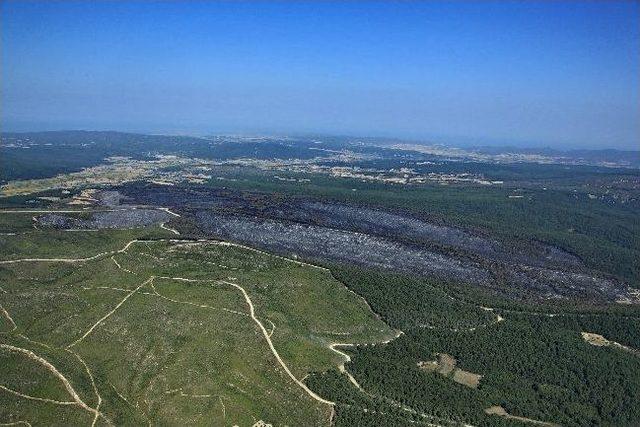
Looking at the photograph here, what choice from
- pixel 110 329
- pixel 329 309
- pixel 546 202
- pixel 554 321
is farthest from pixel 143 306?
pixel 546 202

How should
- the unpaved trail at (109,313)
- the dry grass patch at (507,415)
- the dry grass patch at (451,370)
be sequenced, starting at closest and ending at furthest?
the dry grass patch at (507,415) → the dry grass patch at (451,370) → the unpaved trail at (109,313)

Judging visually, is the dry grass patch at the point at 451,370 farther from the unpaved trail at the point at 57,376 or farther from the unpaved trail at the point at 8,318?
the unpaved trail at the point at 8,318

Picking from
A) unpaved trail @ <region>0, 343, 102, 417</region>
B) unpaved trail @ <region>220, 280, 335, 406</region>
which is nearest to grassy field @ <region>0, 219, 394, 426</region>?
unpaved trail @ <region>0, 343, 102, 417</region>

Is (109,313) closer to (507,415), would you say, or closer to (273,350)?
(273,350)

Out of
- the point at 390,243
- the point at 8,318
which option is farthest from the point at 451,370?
the point at 390,243

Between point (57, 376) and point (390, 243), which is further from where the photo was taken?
point (390, 243)

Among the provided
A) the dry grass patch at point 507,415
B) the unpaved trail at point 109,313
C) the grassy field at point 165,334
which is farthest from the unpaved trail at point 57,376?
the dry grass patch at point 507,415

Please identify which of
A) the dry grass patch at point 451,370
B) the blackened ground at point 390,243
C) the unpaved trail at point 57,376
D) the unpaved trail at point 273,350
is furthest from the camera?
the blackened ground at point 390,243

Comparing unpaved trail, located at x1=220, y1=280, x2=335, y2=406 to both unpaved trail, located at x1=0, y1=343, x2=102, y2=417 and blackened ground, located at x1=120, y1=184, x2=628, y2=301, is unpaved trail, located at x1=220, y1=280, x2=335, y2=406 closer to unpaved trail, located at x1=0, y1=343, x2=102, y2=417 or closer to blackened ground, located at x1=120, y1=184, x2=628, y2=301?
unpaved trail, located at x1=0, y1=343, x2=102, y2=417
